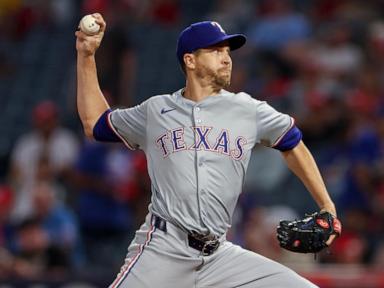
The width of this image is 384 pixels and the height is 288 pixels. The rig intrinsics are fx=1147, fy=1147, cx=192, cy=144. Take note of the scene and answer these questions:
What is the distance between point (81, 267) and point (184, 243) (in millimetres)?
4145

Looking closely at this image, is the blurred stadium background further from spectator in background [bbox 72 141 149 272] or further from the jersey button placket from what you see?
the jersey button placket

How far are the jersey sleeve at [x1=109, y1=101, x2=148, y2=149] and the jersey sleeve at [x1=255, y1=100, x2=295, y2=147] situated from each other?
59 cm

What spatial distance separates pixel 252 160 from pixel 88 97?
4.53m

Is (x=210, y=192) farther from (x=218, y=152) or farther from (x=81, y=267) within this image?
(x=81, y=267)

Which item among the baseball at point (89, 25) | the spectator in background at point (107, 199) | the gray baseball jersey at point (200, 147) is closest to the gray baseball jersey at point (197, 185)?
the gray baseball jersey at point (200, 147)

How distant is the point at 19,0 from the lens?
49.6ft

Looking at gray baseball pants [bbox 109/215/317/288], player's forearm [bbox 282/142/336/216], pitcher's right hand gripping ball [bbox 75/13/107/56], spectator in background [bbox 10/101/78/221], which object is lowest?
spectator in background [bbox 10/101/78/221]

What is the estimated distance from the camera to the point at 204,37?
5926 mm

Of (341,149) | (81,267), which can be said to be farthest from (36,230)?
(341,149)

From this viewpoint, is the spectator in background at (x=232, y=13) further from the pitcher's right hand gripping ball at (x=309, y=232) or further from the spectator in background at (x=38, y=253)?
the pitcher's right hand gripping ball at (x=309, y=232)

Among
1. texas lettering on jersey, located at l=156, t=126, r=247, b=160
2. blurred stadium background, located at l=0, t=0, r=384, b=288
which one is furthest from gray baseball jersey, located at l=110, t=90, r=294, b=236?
blurred stadium background, located at l=0, t=0, r=384, b=288

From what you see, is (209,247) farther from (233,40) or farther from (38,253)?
(38,253)

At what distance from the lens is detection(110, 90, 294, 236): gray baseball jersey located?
18.9ft

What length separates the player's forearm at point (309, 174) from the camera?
19.5 ft
